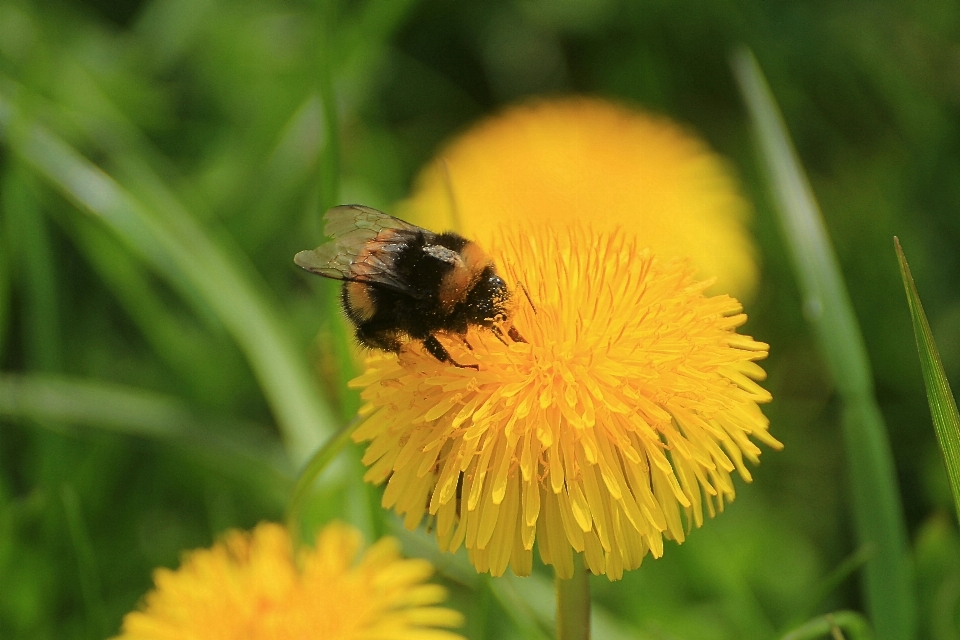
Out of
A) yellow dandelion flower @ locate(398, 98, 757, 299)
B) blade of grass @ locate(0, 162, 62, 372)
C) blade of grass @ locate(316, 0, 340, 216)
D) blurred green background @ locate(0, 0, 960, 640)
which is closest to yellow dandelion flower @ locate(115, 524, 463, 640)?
blurred green background @ locate(0, 0, 960, 640)

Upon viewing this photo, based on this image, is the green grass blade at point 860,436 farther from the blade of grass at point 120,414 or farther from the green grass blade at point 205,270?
the blade of grass at point 120,414

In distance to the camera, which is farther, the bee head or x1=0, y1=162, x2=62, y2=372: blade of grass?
x1=0, y1=162, x2=62, y2=372: blade of grass

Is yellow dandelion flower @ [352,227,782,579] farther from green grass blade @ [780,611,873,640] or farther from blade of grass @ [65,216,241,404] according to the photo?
blade of grass @ [65,216,241,404]

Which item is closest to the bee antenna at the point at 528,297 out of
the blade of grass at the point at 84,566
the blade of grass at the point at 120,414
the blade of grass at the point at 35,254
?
the blade of grass at the point at 84,566

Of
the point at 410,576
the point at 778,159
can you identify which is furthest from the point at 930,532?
the point at 410,576

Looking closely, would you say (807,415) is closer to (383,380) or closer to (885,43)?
(885,43)

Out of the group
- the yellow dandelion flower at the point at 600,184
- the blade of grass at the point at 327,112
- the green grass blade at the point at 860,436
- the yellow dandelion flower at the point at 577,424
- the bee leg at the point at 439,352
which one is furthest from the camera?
the yellow dandelion flower at the point at 600,184
